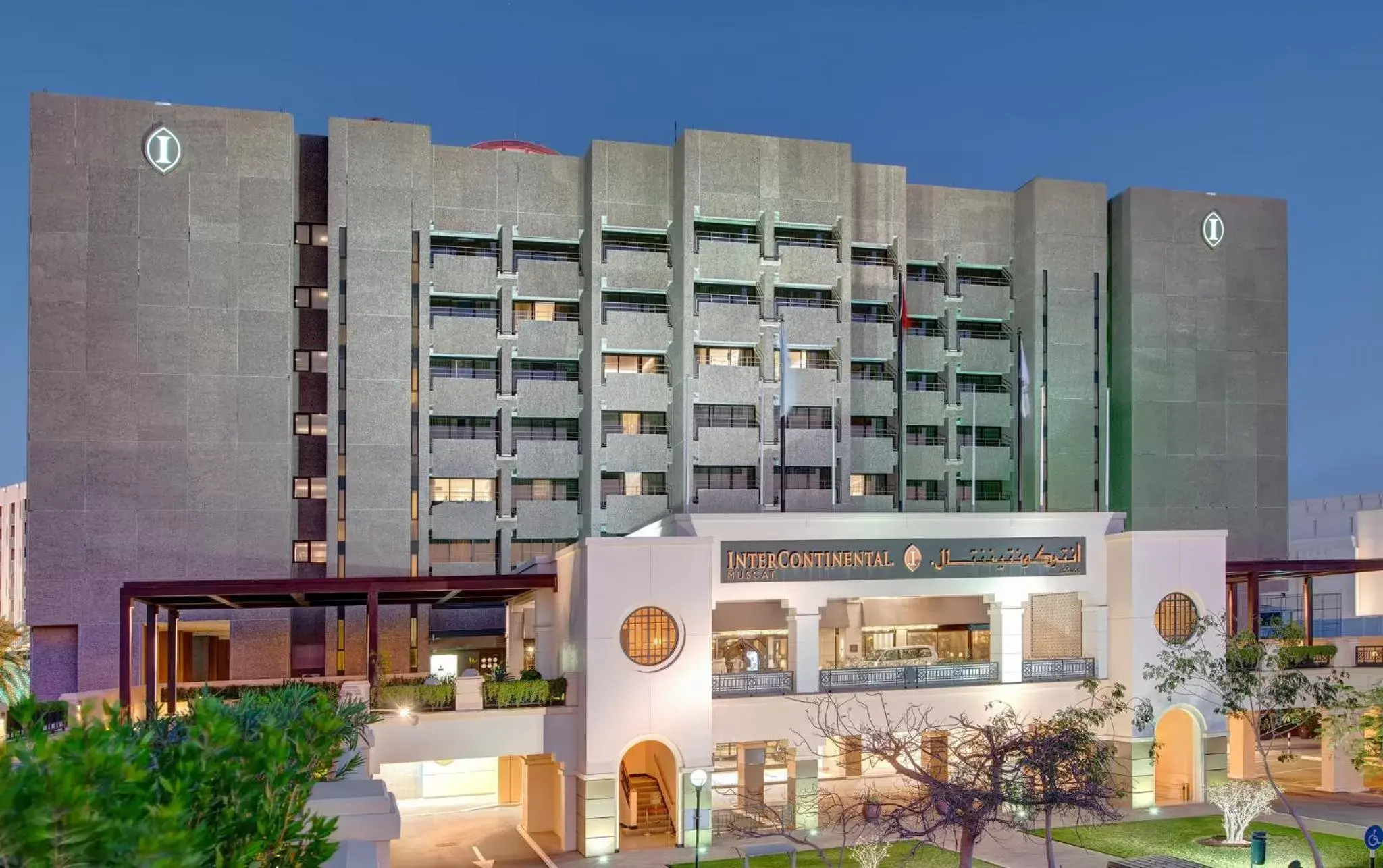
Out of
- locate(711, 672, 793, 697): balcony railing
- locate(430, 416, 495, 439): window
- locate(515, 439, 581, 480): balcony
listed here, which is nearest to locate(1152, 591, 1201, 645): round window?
locate(711, 672, 793, 697): balcony railing

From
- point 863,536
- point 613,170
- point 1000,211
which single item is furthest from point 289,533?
point 1000,211

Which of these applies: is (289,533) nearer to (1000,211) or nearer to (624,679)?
(624,679)

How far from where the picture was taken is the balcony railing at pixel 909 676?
39969mm

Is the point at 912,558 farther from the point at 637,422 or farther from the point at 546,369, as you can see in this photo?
the point at 546,369

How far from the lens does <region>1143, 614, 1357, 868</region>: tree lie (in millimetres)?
35500

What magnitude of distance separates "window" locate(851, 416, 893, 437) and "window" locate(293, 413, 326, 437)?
2801 centimetres

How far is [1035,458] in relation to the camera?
63.8 m

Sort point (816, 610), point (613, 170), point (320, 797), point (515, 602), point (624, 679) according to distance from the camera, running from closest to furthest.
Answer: point (320, 797), point (624, 679), point (816, 610), point (515, 602), point (613, 170)

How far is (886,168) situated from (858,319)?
8.28m

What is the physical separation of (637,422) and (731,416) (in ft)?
16.3

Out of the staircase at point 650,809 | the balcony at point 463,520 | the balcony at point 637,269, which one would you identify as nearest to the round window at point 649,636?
the staircase at point 650,809

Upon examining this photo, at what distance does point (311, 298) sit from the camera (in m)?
56.6

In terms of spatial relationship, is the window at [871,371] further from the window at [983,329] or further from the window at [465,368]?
the window at [465,368]

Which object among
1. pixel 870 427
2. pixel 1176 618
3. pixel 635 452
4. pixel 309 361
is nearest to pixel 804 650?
pixel 1176 618
